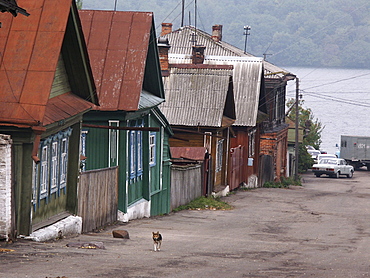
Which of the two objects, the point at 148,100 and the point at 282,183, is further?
the point at 282,183

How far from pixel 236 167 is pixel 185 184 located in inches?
401

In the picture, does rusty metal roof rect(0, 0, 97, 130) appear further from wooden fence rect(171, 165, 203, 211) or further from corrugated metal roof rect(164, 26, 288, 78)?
corrugated metal roof rect(164, 26, 288, 78)

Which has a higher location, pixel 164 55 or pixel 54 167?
pixel 164 55

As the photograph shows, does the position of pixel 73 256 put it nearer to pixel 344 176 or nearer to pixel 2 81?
pixel 2 81

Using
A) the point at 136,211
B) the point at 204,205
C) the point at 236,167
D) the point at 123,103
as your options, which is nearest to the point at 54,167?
the point at 123,103

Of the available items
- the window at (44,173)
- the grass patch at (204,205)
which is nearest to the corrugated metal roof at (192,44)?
the grass patch at (204,205)

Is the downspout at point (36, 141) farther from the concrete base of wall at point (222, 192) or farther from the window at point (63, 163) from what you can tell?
the concrete base of wall at point (222, 192)

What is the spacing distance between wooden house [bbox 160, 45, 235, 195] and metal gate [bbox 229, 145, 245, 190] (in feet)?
11.0

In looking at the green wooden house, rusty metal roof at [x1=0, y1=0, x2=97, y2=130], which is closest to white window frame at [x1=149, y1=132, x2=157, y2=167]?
the green wooden house

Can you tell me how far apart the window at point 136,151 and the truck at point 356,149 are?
43.0 meters

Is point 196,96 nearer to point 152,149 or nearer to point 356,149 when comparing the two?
point 152,149

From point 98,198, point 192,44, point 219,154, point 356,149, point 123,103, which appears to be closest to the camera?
point 98,198

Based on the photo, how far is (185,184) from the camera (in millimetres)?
24266

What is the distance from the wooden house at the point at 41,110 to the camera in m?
12.1
